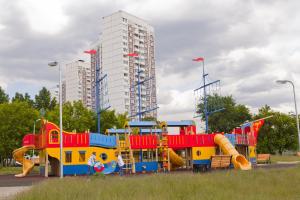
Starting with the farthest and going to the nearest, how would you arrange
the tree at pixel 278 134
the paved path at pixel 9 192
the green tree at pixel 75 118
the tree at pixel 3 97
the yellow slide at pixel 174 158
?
the tree at pixel 3 97
the tree at pixel 278 134
the green tree at pixel 75 118
the yellow slide at pixel 174 158
the paved path at pixel 9 192

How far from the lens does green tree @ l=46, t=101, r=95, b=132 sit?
56122 millimetres

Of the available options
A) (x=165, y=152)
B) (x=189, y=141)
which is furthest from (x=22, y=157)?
(x=189, y=141)

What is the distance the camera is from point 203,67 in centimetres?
4959

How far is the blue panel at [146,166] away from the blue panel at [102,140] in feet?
9.04

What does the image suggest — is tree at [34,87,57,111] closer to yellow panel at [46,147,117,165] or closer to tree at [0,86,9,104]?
tree at [0,86,9,104]

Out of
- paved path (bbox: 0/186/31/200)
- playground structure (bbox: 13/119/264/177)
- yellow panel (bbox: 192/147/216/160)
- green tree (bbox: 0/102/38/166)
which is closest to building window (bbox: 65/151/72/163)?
playground structure (bbox: 13/119/264/177)

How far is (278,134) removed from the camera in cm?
6994

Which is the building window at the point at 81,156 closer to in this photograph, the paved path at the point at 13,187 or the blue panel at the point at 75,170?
the blue panel at the point at 75,170

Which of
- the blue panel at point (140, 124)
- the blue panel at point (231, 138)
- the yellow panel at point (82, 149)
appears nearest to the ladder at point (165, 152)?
the blue panel at point (140, 124)

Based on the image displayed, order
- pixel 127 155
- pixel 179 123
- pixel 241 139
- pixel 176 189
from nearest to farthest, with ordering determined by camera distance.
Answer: pixel 176 189 < pixel 127 155 < pixel 179 123 < pixel 241 139

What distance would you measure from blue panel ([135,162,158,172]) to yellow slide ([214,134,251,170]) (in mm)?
5745

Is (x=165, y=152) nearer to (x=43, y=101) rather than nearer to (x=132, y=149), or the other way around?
(x=132, y=149)

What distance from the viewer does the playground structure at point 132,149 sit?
111ft

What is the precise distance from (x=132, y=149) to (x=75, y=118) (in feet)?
73.0
